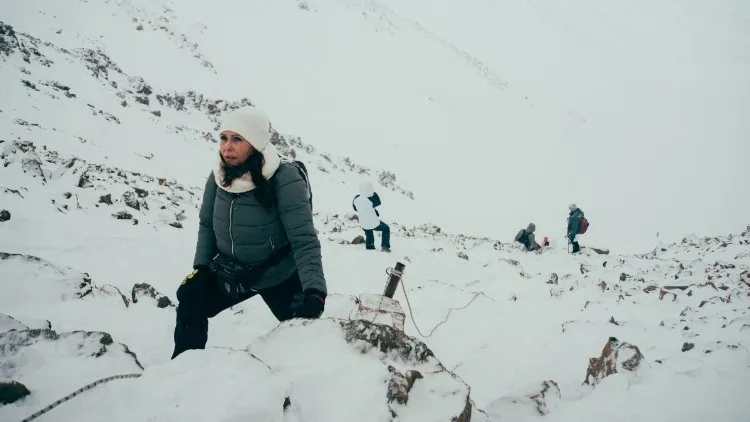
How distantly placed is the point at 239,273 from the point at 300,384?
37.9 inches

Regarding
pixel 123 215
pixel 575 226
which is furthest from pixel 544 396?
pixel 575 226

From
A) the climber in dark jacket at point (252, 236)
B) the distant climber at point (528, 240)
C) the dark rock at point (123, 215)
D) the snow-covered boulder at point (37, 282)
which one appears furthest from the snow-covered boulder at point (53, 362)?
the distant climber at point (528, 240)

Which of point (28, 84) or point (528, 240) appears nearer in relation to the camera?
point (528, 240)

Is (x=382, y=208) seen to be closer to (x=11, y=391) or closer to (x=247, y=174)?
(x=247, y=174)

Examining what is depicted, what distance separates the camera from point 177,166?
1291 centimetres

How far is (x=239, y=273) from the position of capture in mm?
3012

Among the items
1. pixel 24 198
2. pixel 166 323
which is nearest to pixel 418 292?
pixel 166 323

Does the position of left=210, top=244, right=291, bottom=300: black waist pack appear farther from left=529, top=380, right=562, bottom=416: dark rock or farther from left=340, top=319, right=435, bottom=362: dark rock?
left=529, top=380, right=562, bottom=416: dark rock

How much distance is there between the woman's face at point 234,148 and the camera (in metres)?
2.78

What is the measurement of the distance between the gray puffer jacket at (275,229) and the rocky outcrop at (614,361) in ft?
7.84

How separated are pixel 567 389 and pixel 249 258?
2825 mm

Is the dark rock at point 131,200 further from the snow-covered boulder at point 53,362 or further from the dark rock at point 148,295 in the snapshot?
the snow-covered boulder at point 53,362

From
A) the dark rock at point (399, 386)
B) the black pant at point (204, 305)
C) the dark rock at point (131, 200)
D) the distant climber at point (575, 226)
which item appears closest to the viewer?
the dark rock at point (399, 386)

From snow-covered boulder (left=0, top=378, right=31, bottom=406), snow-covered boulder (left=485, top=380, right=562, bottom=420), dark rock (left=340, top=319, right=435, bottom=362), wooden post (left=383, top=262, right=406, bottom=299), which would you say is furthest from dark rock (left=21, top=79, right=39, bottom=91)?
snow-covered boulder (left=485, top=380, right=562, bottom=420)
